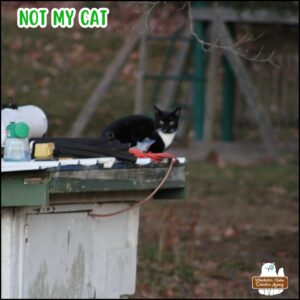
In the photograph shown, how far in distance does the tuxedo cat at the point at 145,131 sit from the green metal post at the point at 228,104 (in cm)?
796

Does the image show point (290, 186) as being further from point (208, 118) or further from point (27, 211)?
point (27, 211)

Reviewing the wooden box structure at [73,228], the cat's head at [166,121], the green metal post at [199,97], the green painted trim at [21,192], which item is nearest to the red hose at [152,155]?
the wooden box structure at [73,228]

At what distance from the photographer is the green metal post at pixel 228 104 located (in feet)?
48.7

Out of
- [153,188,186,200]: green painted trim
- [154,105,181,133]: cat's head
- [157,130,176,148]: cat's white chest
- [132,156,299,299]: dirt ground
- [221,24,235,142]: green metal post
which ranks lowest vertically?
[132,156,299,299]: dirt ground

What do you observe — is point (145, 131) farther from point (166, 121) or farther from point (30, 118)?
point (30, 118)

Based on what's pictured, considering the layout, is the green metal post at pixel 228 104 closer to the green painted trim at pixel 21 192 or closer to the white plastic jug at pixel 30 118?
the white plastic jug at pixel 30 118

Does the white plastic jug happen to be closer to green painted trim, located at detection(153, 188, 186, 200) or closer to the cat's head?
green painted trim, located at detection(153, 188, 186, 200)

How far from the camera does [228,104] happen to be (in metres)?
14.9

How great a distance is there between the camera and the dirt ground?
9.01m

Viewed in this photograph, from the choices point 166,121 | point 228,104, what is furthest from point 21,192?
point 228,104

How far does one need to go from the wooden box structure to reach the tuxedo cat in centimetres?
53

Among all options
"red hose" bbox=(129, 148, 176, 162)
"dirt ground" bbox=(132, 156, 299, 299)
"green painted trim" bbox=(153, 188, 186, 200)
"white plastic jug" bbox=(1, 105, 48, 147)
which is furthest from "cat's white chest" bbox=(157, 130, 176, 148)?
"dirt ground" bbox=(132, 156, 299, 299)

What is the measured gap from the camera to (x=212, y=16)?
13.6 meters

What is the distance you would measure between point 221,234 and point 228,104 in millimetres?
4520
